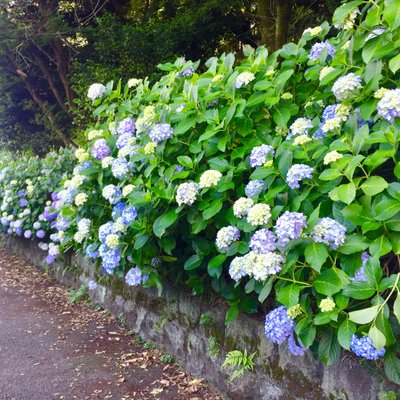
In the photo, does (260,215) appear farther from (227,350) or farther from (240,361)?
(227,350)

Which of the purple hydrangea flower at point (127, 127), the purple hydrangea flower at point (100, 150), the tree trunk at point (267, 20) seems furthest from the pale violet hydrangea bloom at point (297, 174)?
the tree trunk at point (267, 20)

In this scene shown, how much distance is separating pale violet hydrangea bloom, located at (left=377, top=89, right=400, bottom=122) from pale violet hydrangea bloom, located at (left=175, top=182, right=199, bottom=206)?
992mm

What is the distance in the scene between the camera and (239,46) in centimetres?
909

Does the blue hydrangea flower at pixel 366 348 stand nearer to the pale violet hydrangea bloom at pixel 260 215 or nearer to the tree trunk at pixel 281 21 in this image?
the pale violet hydrangea bloom at pixel 260 215

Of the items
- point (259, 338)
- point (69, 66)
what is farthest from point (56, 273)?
point (69, 66)

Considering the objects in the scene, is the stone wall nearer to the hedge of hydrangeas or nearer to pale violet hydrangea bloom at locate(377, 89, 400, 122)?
the hedge of hydrangeas

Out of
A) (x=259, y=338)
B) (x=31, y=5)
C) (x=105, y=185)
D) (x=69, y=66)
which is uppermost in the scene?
(x=31, y=5)

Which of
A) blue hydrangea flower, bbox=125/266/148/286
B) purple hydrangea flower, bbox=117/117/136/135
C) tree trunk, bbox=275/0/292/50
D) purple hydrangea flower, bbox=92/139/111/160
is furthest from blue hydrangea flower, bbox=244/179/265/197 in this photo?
tree trunk, bbox=275/0/292/50

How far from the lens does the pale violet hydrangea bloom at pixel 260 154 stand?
226 cm

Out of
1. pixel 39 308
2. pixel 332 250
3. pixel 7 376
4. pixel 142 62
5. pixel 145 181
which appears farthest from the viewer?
pixel 142 62

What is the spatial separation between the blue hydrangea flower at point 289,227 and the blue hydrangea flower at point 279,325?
0.34 m

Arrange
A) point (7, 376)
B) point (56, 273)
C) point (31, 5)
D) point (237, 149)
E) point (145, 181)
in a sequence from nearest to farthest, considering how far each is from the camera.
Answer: point (237, 149) → point (145, 181) → point (7, 376) → point (56, 273) → point (31, 5)

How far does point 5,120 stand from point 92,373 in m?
9.25

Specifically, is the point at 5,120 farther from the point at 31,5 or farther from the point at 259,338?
the point at 259,338
